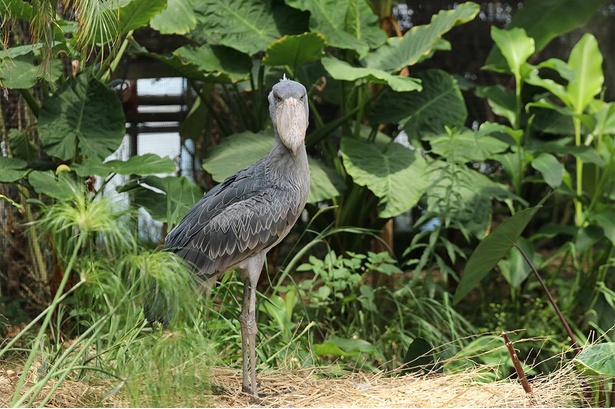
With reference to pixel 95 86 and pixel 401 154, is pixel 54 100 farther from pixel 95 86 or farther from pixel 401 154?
pixel 401 154

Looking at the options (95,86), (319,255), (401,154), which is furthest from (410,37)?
(95,86)

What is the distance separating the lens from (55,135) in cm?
482

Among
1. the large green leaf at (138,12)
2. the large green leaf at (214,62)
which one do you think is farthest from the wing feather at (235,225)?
the large green leaf at (214,62)

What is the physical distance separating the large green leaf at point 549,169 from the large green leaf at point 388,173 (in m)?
0.69

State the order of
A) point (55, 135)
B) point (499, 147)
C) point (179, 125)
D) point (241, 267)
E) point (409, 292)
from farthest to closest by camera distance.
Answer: point (179, 125) → point (499, 147) → point (409, 292) → point (55, 135) → point (241, 267)

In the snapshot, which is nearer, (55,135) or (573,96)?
(55,135)

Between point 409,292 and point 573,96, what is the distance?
1.72 metres

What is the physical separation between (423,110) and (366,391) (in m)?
2.62

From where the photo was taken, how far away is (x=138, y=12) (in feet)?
15.7

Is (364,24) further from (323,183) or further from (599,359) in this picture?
(599,359)

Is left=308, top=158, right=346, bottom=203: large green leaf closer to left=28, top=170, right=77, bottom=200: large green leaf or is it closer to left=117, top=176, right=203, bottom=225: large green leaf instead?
left=117, top=176, right=203, bottom=225: large green leaf

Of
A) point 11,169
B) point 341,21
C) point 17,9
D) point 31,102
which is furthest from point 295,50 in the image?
point 11,169

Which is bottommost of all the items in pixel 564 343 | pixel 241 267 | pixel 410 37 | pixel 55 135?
pixel 564 343

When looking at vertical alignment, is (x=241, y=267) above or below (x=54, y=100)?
below
